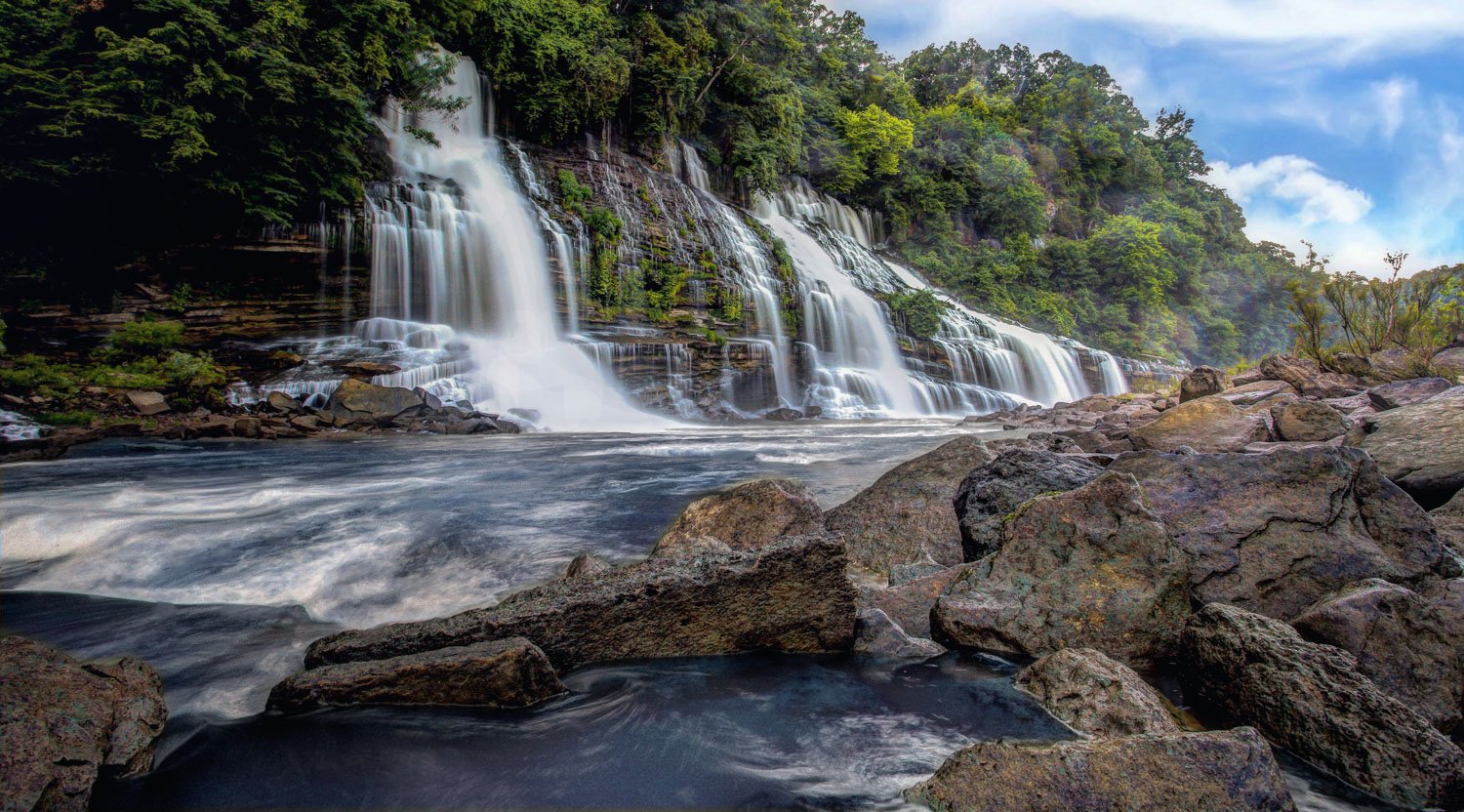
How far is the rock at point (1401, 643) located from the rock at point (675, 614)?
194cm

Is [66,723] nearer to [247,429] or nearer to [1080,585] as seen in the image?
[1080,585]

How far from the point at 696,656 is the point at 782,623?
46 centimetres

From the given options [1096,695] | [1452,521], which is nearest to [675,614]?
[1096,695]

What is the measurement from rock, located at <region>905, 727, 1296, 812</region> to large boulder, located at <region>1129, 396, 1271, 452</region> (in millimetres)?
5490

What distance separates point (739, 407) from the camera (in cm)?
2047

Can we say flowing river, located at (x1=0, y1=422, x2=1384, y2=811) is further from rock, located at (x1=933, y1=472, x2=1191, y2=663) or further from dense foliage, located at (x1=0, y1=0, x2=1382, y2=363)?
dense foliage, located at (x1=0, y1=0, x2=1382, y2=363)

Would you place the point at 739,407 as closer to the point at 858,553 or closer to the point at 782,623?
the point at 858,553

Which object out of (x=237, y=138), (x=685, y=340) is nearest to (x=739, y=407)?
(x=685, y=340)

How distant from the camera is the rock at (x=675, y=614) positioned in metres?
2.88

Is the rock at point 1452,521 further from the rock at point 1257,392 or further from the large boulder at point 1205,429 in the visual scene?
the rock at point 1257,392

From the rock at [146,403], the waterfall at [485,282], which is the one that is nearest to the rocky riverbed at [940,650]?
the rock at [146,403]

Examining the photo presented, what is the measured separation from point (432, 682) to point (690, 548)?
1.72 m

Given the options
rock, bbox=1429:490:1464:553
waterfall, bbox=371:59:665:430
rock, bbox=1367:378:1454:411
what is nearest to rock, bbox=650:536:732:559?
rock, bbox=1429:490:1464:553

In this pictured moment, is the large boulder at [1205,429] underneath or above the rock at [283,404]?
above
